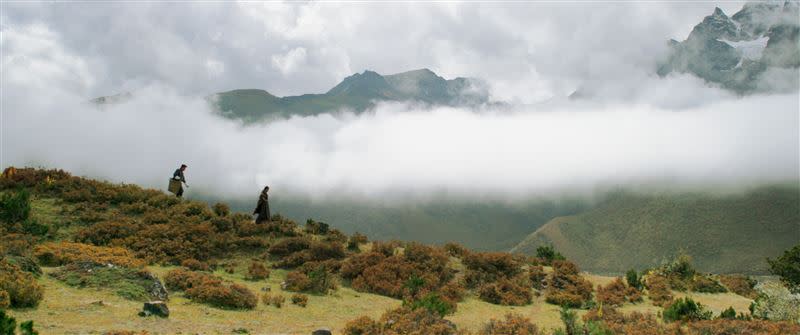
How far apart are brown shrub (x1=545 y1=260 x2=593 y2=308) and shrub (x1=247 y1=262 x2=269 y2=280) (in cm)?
1106

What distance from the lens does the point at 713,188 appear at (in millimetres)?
154250

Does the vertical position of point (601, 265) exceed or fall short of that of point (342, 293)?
it falls short

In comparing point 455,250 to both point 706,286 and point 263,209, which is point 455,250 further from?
point 706,286

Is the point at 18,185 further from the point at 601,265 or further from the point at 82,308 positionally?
the point at 601,265

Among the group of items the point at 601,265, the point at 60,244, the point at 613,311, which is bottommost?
the point at 601,265

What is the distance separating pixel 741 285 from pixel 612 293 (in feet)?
39.6

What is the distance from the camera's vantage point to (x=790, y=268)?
86.4ft

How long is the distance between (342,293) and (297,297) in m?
2.54

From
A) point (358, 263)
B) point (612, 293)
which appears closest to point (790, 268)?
point (612, 293)

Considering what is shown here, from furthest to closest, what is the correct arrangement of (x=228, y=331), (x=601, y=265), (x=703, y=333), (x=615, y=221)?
(x=615, y=221) → (x=601, y=265) → (x=703, y=333) → (x=228, y=331)

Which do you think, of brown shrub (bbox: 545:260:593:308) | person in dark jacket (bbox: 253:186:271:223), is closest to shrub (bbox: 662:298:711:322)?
brown shrub (bbox: 545:260:593:308)

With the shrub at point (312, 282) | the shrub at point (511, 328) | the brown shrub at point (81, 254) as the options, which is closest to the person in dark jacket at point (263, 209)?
the brown shrub at point (81, 254)

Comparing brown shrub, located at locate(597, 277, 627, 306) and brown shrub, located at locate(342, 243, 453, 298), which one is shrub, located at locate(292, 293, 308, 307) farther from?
brown shrub, located at locate(597, 277, 627, 306)

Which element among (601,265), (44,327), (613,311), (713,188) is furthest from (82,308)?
(713,188)
